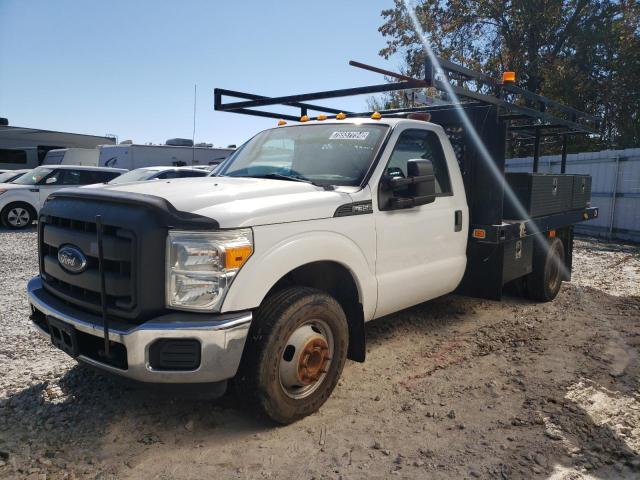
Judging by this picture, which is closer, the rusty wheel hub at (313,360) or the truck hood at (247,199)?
the truck hood at (247,199)

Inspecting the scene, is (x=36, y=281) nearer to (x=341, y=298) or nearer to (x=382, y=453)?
(x=341, y=298)

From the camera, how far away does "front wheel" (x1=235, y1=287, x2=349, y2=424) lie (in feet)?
9.70

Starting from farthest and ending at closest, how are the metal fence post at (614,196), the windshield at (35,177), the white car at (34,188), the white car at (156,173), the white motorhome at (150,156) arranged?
the white motorhome at (150,156) < the windshield at (35,177) < the white car at (34,188) < the metal fence post at (614,196) < the white car at (156,173)

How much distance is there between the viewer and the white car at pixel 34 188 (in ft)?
43.0

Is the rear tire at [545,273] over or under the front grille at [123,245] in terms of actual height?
under

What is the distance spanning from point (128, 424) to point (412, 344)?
8.43ft

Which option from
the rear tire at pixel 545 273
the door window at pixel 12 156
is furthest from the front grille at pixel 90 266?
the door window at pixel 12 156

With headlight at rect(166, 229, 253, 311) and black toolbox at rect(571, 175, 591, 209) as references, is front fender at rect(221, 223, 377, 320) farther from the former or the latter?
black toolbox at rect(571, 175, 591, 209)

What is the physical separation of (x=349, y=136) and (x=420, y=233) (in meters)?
0.95

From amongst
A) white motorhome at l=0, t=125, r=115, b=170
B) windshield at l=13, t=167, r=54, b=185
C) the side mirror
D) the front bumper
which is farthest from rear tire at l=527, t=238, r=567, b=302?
white motorhome at l=0, t=125, r=115, b=170

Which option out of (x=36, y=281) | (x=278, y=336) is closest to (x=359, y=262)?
(x=278, y=336)

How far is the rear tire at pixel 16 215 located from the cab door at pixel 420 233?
481 inches

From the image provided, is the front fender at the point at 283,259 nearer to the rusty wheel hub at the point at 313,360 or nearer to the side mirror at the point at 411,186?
the side mirror at the point at 411,186

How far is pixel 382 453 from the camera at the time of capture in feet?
9.65
